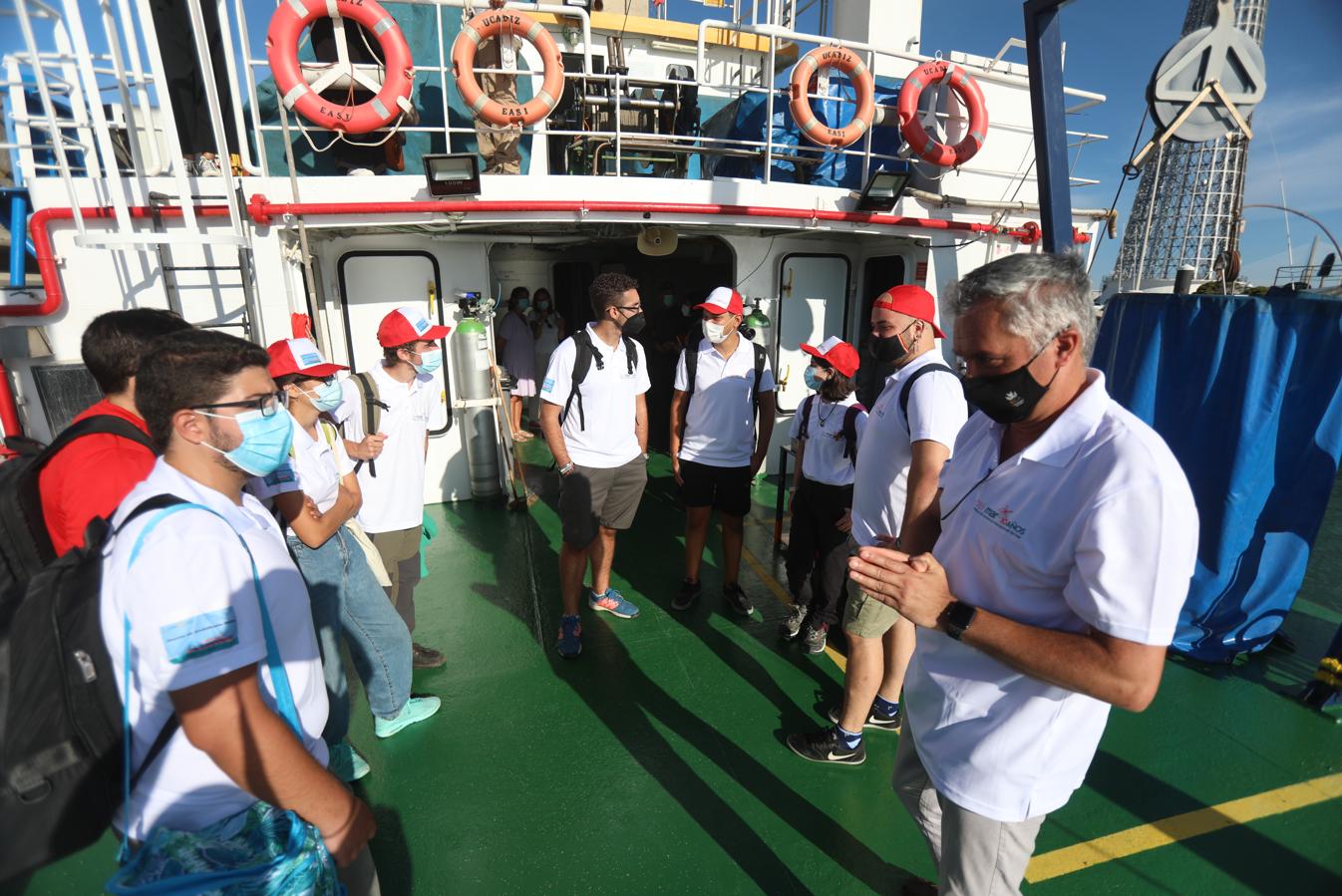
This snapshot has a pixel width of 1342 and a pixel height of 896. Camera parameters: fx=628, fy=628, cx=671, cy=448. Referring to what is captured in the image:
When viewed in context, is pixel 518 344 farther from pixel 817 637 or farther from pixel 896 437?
pixel 896 437

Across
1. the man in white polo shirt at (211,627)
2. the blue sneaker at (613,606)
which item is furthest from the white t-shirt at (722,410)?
the man in white polo shirt at (211,627)

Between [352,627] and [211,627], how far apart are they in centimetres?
159

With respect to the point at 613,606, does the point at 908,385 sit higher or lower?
higher

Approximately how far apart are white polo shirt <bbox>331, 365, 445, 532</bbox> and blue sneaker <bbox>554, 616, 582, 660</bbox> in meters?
1.04

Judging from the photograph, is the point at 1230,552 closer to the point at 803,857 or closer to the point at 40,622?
the point at 803,857

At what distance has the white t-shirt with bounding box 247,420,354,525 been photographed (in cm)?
197

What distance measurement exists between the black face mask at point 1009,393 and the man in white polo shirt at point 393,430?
86.9 inches

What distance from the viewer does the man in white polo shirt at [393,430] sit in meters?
2.78

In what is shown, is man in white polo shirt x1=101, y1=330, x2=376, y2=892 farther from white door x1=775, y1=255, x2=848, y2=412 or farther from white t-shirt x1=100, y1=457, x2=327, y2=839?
white door x1=775, y1=255, x2=848, y2=412

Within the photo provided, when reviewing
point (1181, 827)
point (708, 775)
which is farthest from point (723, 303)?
point (1181, 827)

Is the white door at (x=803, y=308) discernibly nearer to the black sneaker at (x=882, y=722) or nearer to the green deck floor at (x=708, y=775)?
the green deck floor at (x=708, y=775)

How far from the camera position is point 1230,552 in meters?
3.50

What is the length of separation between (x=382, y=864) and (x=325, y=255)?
4.60 meters

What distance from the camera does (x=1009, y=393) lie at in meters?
1.41
